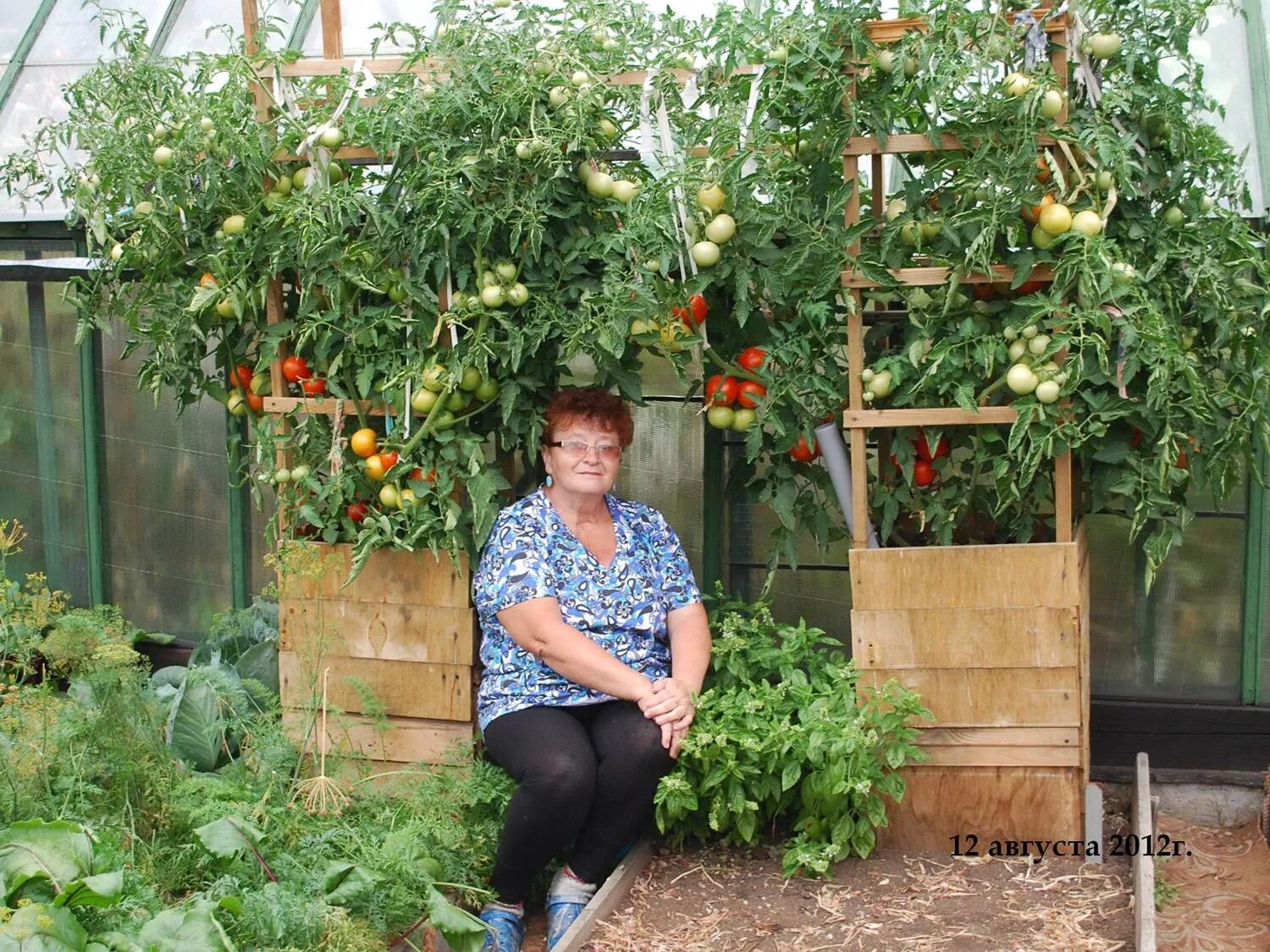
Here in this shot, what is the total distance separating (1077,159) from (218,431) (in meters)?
3.03

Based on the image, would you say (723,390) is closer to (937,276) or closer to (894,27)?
(937,276)

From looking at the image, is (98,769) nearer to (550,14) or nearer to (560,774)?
(560,774)

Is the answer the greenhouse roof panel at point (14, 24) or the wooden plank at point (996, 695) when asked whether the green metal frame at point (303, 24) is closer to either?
the greenhouse roof panel at point (14, 24)

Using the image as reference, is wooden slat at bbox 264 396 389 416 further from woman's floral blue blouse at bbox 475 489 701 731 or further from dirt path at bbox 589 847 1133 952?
dirt path at bbox 589 847 1133 952

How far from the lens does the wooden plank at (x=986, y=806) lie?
3.42 m

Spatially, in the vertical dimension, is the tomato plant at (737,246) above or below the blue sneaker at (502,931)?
above

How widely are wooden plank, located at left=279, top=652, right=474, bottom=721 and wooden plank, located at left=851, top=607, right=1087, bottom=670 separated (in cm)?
113

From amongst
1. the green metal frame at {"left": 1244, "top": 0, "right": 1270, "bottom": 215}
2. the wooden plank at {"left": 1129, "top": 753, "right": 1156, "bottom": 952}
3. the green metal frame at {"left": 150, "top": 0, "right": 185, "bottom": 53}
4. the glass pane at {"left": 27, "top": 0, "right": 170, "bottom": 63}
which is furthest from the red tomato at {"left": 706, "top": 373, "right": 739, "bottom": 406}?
the glass pane at {"left": 27, "top": 0, "right": 170, "bottom": 63}

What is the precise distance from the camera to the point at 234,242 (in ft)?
11.8

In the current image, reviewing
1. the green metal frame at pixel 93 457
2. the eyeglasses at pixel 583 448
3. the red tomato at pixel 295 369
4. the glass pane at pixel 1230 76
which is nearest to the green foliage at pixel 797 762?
the eyeglasses at pixel 583 448

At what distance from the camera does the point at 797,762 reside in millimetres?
3252

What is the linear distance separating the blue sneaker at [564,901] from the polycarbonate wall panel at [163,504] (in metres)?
1.97

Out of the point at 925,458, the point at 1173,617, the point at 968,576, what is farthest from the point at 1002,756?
the point at 1173,617

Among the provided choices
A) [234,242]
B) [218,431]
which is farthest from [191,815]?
[218,431]
